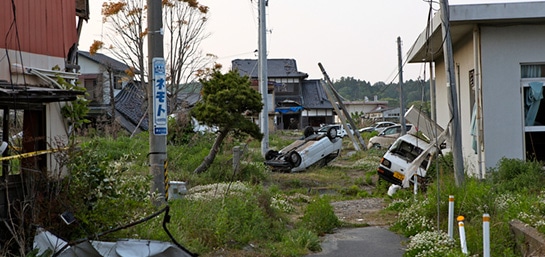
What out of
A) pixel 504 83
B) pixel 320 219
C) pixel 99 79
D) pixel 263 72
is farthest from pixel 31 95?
pixel 99 79

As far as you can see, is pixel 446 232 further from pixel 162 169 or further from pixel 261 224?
pixel 162 169

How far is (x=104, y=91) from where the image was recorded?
39.4 metres

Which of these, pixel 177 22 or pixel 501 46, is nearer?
pixel 501 46

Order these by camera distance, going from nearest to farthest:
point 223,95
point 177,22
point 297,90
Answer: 1. point 223,95
2. point 177,22
3. point 297,90

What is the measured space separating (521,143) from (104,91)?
30240 mm

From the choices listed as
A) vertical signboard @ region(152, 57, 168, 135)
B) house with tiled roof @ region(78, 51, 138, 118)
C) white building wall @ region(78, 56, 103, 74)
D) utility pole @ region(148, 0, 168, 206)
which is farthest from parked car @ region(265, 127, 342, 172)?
white building wall @ region(78, 56, 103, 74)

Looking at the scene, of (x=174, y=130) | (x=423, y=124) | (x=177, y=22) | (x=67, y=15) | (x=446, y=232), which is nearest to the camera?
(x=446, y=232)

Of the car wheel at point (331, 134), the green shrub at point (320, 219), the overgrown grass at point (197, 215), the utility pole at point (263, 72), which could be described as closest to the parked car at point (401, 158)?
the overgrown grass at point (197, 215)

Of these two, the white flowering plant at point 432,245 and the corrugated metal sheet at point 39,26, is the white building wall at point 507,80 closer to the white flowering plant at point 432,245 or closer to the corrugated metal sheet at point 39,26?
the white flowering plant at point 432,245

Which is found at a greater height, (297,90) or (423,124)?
(297,90)

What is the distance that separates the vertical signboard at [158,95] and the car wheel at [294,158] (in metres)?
13.8

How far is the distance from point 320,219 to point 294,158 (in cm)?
1111

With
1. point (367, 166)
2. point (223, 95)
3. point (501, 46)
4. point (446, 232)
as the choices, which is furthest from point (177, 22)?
point (446, 232)

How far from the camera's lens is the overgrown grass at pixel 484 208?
27.5 feet
